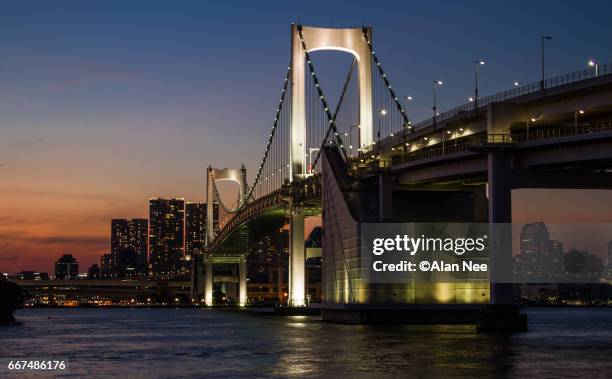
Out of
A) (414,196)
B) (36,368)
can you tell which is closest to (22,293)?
(414,196)

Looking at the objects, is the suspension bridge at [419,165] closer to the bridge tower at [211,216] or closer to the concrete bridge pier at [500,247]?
the concrete bridge pier at [500,247]

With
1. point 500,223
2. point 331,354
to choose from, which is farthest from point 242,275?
point 331,354

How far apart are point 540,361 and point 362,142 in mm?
50275

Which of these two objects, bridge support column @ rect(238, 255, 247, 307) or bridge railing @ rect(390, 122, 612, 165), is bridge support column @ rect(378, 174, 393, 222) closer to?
bridge railing @ rect(390, 122, 612, 165)

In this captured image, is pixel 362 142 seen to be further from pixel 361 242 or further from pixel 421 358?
pixel 421 358

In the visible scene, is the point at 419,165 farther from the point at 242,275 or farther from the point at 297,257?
the point at 242,275

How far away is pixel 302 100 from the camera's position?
97125mm

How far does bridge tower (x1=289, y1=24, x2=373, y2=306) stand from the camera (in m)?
88.6

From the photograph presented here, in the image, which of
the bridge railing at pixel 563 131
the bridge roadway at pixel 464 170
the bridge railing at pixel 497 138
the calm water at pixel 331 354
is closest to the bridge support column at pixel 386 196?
the bridge roadway at pixel 464 170

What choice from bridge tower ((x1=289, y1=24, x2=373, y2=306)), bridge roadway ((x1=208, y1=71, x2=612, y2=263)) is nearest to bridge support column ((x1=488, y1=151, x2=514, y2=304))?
bridge roadway ((x1=208, y1=71, x2=612, y2=263))

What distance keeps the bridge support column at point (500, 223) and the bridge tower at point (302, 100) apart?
3237 cm

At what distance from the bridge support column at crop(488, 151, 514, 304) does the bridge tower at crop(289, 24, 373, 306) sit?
3237cm

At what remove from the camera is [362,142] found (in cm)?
8556

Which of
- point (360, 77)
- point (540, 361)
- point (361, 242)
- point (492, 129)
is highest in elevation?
point (360, 77)
